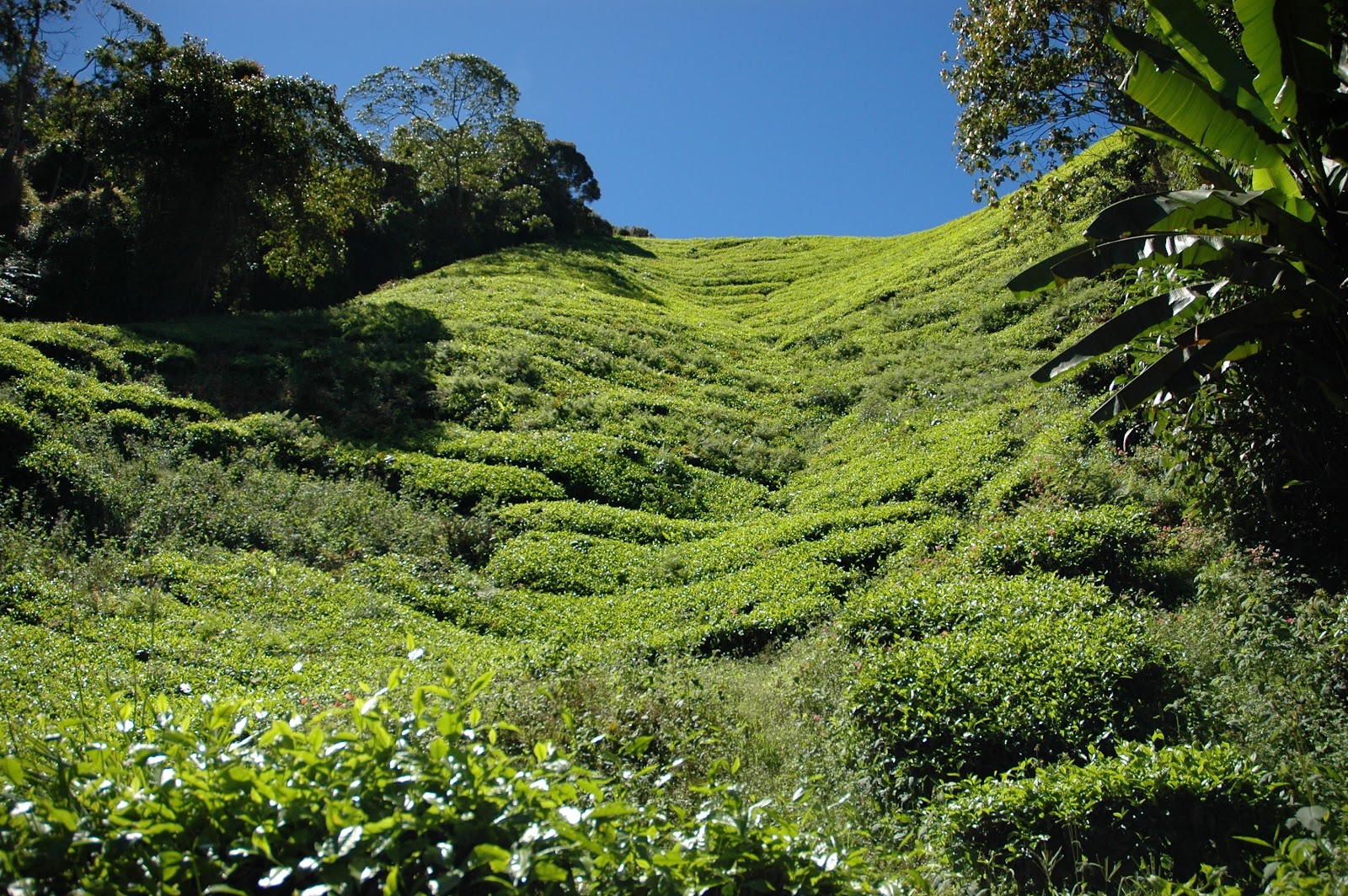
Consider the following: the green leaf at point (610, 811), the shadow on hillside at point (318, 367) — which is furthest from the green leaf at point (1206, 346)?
the shadow on hillside at point (318, 367)

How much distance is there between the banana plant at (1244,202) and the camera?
673cm

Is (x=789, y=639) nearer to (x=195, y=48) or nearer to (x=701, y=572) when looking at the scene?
(x=701, y=572)

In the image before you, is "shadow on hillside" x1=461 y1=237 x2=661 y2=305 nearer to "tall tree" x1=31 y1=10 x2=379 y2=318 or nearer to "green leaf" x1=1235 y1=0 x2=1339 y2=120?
"tall tree" x1=31 y1=10 x2=379 y2=318

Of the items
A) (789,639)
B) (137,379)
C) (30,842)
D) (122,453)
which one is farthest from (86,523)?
(30,842)

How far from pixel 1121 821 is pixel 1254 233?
4.77 meters

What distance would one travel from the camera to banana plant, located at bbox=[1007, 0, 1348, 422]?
673 centimetres

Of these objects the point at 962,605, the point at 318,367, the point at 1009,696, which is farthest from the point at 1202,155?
the point at 318,367

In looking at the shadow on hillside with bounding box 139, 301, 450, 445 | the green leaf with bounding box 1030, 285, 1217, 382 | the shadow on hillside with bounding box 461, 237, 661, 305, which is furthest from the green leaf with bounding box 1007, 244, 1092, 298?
the shadow on hillside with bounding box 461, 237, 661, 305

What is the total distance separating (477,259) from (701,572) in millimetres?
30541

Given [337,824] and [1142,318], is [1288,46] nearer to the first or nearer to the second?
[1142,318]

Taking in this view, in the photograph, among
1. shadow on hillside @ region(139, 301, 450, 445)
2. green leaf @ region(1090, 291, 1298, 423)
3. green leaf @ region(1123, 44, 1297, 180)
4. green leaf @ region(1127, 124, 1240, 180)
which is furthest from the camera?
shadow on hillside @ region(139, 301, 450, 445)

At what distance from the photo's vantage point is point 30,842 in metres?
2.87

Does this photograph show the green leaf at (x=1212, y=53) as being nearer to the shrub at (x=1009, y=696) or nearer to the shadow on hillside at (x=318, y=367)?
the shrub at (x=1009, y=696)

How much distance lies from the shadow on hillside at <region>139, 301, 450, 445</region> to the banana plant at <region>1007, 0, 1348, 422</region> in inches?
554
